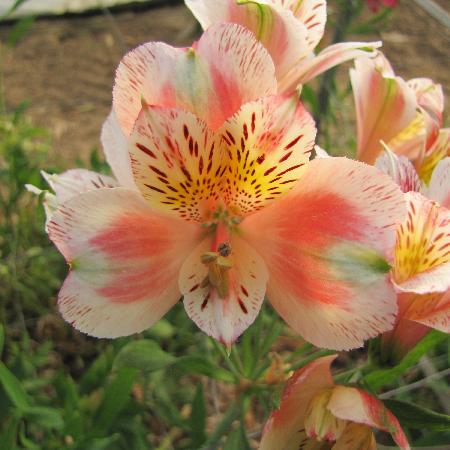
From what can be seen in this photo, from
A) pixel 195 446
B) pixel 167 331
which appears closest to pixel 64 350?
pixel 167 331

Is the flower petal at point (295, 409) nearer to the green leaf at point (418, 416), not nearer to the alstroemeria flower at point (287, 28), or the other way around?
the green leaf at point (418, 416)

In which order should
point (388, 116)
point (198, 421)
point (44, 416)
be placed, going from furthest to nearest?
point (198, 421), point (44, 416), point (388, 116)

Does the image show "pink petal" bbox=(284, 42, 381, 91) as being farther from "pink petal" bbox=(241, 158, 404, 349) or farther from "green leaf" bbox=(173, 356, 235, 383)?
"green leaf" bbox=(173, 356, 235, 383)

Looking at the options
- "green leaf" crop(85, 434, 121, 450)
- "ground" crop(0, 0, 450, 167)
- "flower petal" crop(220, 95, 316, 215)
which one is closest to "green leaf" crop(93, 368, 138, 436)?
"green leaf" crop(85, 434, 121, 450)

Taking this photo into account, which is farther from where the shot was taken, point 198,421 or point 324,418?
point 198,421

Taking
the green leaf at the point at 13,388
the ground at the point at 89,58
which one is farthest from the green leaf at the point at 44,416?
the ground at the point at 89,58

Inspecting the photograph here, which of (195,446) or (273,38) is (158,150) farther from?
(195,446)

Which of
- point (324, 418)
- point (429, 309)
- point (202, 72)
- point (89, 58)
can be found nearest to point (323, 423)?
point (324, 418)

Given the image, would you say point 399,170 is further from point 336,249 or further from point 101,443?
point 101,443
